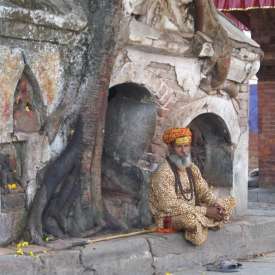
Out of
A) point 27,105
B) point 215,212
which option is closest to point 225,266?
point 215,212

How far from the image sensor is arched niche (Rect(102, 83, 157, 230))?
26.7 ft

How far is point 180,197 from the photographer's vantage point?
8047 millimetres

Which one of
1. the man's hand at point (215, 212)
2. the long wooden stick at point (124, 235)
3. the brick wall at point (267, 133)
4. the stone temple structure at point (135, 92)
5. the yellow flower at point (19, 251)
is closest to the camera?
the yellow flower at point (19, 251)

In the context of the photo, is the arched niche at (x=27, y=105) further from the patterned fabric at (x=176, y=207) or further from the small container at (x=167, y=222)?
the small container at (x=167, y=222)

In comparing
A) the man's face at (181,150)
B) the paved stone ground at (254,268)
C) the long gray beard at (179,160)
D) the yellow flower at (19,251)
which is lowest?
the paved stone ground at (254,268)

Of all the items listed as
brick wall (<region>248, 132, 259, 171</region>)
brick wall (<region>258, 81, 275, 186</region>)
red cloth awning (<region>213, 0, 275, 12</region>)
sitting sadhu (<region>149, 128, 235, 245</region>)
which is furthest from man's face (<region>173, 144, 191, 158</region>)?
brick wall (<region>248, 132, 259, 171</region>)

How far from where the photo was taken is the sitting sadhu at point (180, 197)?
7.92 m

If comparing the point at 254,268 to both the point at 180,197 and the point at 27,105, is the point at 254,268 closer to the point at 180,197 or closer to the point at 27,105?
the point at 180,197

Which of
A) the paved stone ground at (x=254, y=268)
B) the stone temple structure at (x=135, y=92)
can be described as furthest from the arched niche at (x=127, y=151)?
the paved stone ground at (x=254, y=268)

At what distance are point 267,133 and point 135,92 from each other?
6.09 meters

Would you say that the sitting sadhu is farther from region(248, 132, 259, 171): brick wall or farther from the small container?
region(248, 132, 259, 171): brick wall

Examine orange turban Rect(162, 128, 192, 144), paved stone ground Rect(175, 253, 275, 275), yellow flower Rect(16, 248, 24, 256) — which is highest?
orange turban Rect(162, 128, 192, 144)

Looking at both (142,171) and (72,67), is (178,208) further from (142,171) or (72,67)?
(72,67)

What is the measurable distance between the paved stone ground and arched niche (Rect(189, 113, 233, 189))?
1.19 metres
